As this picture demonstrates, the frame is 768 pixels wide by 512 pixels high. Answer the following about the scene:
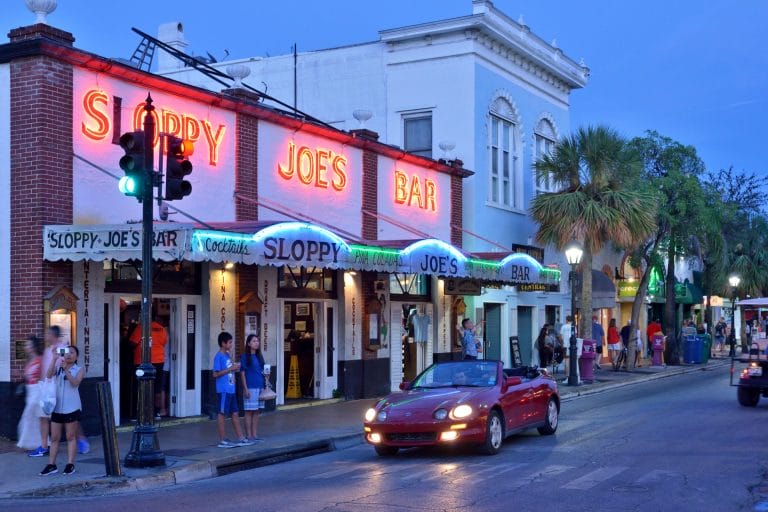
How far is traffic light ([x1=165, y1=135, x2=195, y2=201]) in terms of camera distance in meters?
12.2

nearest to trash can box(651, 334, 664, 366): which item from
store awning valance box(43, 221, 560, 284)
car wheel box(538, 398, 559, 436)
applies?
store awning valance box(43, 221, 560, 284)

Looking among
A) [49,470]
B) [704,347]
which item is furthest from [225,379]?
[704,347]

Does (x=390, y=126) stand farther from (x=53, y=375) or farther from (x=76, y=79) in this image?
(x=53, y=375)

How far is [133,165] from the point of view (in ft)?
39.8

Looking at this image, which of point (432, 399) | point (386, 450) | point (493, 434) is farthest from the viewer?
point (386, 450)

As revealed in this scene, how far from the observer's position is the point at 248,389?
560 inches

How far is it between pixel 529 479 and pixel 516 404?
304 cm

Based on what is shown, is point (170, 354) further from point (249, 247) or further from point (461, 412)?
point (461, 412)

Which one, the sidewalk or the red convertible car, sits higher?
the red convertible car

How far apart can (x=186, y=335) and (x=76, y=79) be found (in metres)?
4.92

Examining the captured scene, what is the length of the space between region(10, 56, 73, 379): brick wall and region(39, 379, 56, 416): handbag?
237 centimetres

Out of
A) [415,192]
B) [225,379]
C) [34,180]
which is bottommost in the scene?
[225,379]

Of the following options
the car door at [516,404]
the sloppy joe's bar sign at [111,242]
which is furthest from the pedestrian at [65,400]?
the car door at [516,404]

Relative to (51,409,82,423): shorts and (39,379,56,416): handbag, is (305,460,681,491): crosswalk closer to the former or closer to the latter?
(51,409,82,423): shorts
